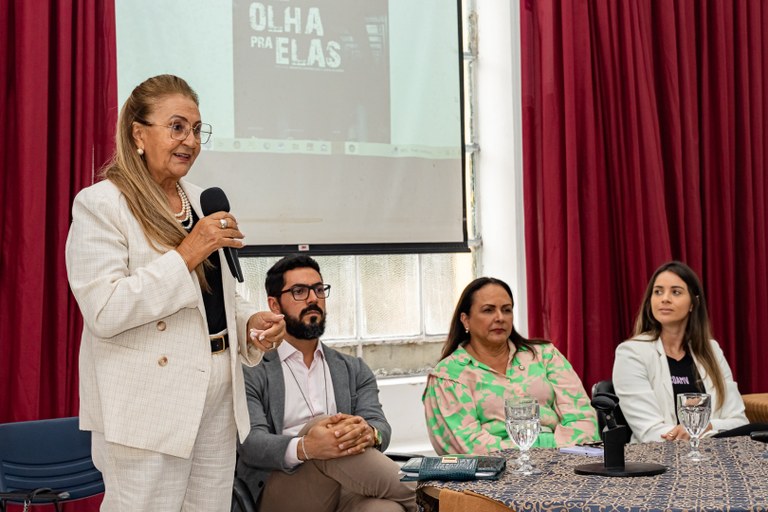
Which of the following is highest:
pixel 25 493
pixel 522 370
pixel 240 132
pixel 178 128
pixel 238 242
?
pixel 240 132

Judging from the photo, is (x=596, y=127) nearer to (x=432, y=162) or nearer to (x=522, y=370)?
(x=432, y=162)

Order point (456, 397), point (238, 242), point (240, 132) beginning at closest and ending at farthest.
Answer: point (238, 242) < point (456, 397) < point (240, 132)

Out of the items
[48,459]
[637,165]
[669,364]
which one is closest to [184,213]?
[48,459]

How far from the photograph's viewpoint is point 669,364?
342 cm

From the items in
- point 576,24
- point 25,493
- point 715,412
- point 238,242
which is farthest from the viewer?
point 576,24

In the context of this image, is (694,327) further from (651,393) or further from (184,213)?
(184,213)

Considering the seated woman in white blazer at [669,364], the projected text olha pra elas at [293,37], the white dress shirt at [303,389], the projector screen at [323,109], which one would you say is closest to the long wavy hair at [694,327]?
the seated woman in white blazer at [669,364]

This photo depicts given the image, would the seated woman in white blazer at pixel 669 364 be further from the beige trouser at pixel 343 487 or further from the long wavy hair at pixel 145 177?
the long wavy hair at pixel 145 177

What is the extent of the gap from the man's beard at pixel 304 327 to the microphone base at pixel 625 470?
1.14 meters

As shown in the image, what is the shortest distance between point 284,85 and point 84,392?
2.21m

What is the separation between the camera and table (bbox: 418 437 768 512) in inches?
70.2

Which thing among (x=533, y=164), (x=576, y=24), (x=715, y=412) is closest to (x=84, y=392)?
(x=715, y=412)

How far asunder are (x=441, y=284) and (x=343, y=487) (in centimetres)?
178

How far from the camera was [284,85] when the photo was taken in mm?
3838
